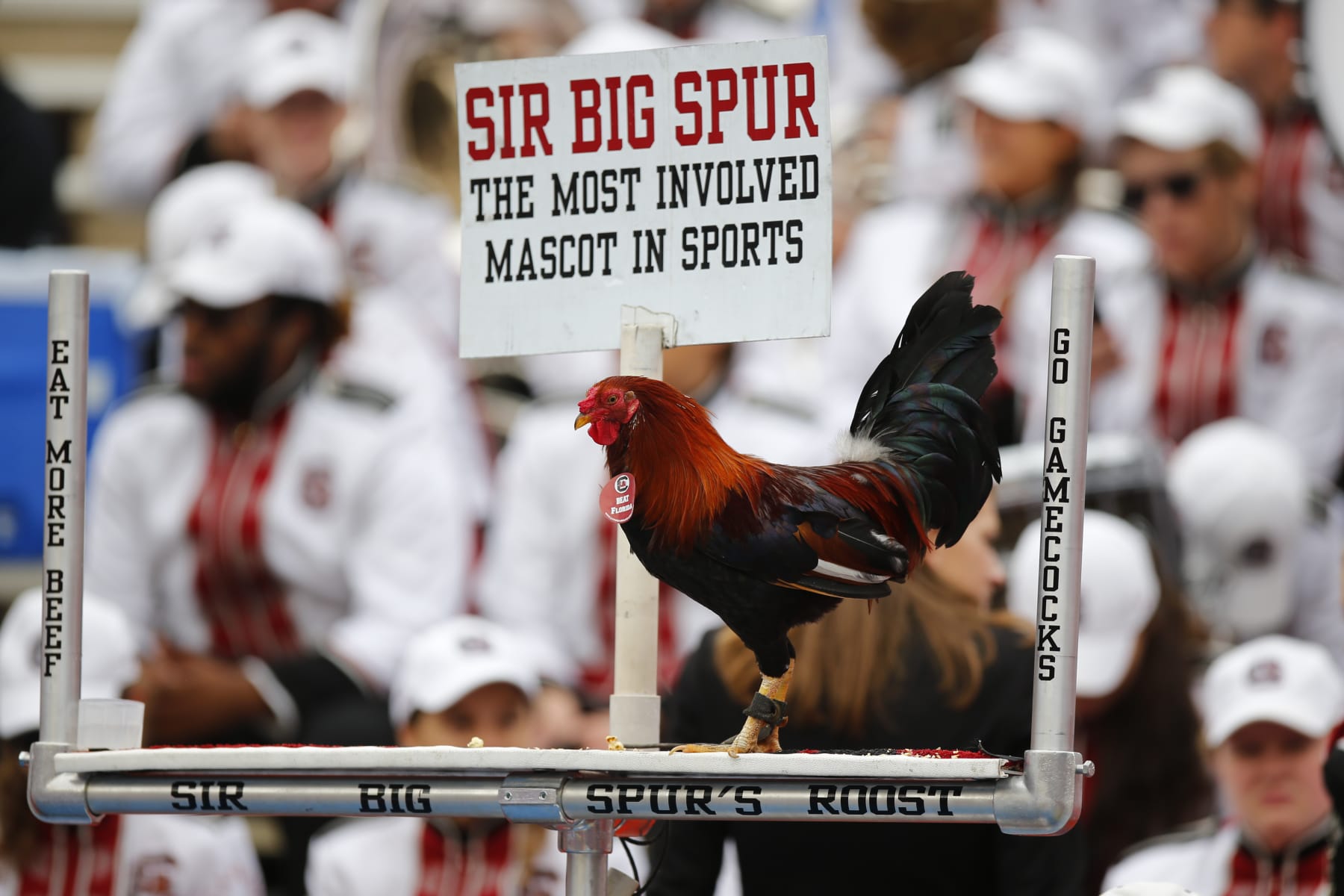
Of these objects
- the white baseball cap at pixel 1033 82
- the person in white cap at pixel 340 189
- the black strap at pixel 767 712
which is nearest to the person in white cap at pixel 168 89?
the person in white cap at pixel 340 189

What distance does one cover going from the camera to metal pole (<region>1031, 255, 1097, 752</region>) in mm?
1969

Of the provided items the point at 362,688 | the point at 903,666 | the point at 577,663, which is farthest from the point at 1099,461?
the point at 903,666

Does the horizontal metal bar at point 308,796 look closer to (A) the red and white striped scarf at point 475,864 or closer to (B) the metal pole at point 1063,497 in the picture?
(B) the metal pole at point 1063,497

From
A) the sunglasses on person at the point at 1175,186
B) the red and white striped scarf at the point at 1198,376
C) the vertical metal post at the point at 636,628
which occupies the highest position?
the sunglasses on person at the point at 1175,186

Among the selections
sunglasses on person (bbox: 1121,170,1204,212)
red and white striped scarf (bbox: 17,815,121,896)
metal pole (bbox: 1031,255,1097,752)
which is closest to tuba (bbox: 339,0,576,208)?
sunglasses on person (bbox: 1121,170,1204,212)

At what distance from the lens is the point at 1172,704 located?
506 centimetres

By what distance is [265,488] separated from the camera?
5.94 m

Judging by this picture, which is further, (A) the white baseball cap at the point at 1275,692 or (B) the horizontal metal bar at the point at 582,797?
(A) the white baseball cap at the point at 1275,692

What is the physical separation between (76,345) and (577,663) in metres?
3.71

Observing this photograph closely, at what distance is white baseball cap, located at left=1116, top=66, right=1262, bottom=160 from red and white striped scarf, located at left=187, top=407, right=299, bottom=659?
111 inches

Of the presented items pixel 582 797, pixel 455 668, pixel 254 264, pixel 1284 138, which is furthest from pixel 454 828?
pixel 1284 138

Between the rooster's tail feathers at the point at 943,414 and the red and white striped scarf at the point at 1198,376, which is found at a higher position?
the red and white striped scarf at the point at 1198,376

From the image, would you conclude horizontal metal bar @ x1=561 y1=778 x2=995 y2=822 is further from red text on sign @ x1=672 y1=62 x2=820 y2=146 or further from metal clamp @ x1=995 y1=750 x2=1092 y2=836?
red text on sign @ x1=672 y1=62 x2=820 y2=146

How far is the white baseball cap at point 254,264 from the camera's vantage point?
19.9 ft
